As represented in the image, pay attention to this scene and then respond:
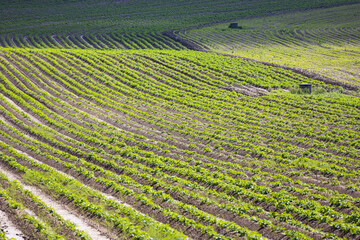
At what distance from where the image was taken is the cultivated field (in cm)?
1426

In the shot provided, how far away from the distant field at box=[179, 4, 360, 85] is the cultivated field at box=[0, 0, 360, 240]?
6.74 metres

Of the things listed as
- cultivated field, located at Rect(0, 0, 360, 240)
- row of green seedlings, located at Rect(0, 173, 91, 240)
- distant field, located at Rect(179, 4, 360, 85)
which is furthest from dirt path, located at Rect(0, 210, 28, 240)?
distant field, located at Rect(179, 4, 360, 85)

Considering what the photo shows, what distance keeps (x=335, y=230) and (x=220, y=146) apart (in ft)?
34.3

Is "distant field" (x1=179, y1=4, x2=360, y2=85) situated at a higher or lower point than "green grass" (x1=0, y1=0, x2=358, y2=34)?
lower

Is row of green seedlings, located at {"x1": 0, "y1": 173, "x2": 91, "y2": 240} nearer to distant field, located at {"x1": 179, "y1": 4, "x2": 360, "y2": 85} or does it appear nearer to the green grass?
distant field, located at {"x1": 179, "y1": 4, "x2": 360, "y2": 85}

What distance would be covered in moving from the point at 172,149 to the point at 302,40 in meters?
52.2

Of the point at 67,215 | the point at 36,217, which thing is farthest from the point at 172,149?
the point at 36,217

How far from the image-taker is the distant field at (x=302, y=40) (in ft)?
158

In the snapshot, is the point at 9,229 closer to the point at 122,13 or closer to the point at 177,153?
the point at 177,153

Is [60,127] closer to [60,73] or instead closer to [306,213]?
[60,73]

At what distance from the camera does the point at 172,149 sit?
22719mm

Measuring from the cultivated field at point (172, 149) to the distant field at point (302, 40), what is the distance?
265 inches

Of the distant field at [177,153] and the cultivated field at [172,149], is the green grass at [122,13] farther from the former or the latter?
the distant field at [177,153]

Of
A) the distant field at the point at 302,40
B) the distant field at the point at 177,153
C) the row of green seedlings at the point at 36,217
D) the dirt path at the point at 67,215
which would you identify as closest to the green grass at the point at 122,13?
the distant field at the point at 302,40
